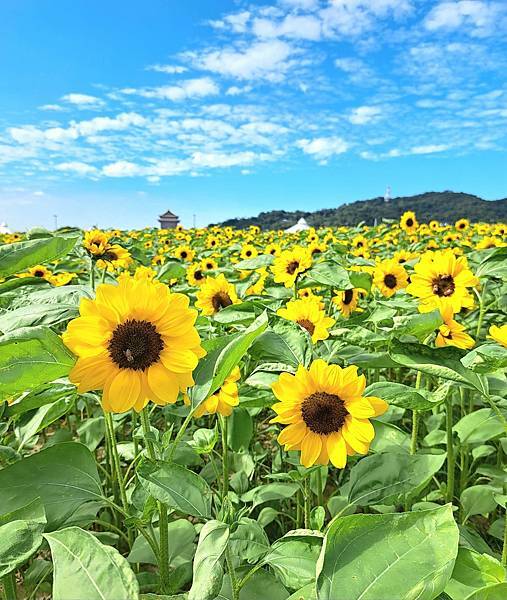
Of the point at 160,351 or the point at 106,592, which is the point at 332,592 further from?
the point at 160,351

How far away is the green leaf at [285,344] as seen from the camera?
1.53m

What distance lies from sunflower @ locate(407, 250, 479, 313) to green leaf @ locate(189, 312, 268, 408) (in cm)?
145

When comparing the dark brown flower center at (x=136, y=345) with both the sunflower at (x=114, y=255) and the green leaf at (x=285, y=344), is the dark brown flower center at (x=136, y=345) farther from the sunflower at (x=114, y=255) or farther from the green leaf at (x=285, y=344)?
the sunflower at (x=114, y=255)

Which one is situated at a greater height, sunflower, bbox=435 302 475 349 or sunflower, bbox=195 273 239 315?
sunflower, bbox=195 273 239 315

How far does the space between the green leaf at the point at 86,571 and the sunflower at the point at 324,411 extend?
722 mm

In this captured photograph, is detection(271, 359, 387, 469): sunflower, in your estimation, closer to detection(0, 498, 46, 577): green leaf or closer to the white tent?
detection(0, 498, 46, 577): green leaf

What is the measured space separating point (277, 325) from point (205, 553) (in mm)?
825

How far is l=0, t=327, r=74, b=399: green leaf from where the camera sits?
0.94 m

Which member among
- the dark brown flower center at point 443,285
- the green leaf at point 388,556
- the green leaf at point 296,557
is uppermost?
the dark brown flower center at point 443,285

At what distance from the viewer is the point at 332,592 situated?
74 cm

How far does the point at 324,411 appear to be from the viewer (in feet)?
4.74

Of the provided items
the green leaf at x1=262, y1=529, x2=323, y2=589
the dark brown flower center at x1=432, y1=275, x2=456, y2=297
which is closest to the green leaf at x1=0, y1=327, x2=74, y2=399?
the green leaf at x1=262, y1=529, x2=323, y2=589

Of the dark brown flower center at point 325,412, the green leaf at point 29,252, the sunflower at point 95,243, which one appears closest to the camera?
the green leaf at point 29,252

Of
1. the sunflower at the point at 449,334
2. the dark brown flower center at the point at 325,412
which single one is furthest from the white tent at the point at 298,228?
the dark brown flower center at the point at 325,412
